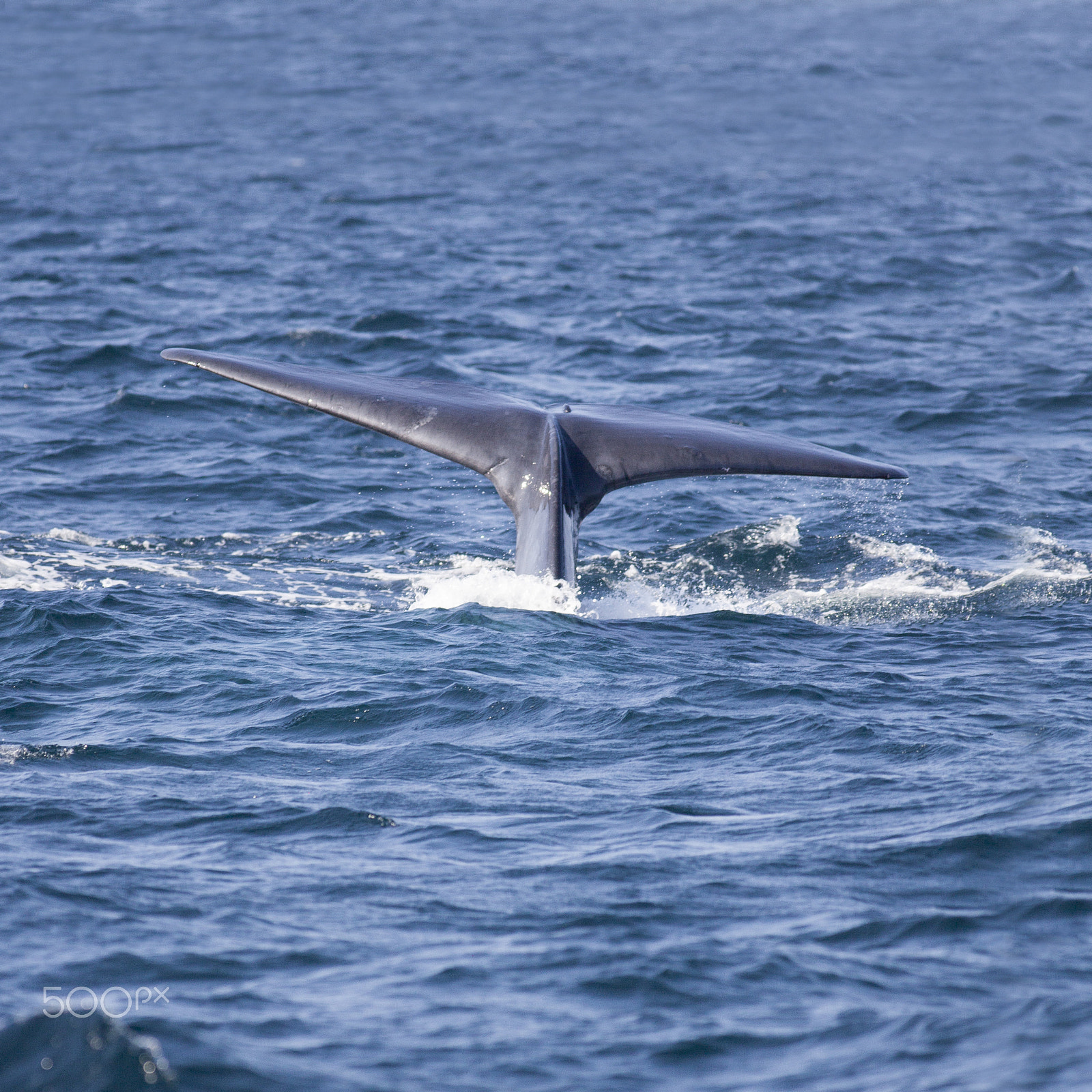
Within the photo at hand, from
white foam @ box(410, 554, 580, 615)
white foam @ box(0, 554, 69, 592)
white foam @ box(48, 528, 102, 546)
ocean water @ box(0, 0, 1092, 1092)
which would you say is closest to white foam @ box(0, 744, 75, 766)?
ocean water @ box(0, 0, 1092, 1092)

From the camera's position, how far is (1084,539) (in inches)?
595

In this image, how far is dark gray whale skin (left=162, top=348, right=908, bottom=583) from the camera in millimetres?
11891

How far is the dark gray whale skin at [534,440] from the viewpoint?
468 inches

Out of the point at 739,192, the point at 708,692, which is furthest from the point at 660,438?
the point at 739,192

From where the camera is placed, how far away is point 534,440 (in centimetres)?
1234

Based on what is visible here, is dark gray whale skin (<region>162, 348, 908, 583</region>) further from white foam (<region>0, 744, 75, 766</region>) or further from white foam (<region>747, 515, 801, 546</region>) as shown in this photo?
white foam (<region>0, 744, 75, 766</region>)
